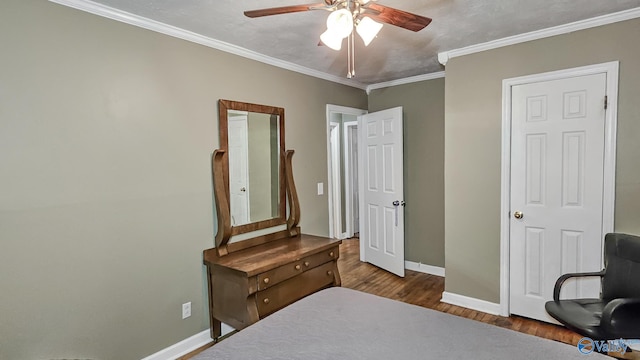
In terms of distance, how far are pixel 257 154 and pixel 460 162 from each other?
188cm

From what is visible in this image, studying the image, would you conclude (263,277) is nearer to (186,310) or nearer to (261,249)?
(261,249)

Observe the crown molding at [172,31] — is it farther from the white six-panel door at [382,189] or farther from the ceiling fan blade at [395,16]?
the ceiling fan blade at [395,16]

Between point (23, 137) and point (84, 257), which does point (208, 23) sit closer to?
point (23, 137)

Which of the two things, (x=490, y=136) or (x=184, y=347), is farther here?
(x=490, y=136)

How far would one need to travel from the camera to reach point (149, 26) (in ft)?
7.38

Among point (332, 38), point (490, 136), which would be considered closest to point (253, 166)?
point (332, 38)

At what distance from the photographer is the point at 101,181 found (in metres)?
2.05

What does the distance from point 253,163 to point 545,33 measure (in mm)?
2571

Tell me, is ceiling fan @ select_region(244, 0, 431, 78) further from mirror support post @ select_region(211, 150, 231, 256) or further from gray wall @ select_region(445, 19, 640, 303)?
gray wall @ select_region(445, 19, 640, 303)

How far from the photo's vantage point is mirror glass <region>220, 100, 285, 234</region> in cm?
274

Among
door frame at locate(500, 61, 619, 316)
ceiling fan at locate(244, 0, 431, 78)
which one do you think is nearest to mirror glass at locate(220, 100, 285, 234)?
ceiling fan at locate(244, 0, 431, 78)

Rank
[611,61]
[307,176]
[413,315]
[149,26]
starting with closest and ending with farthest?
[413,315] → [149,26] → [611,61] → [307,176]

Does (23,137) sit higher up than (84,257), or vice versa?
(23,137)

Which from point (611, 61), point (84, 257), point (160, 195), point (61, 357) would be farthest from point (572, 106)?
point (61, 357)
